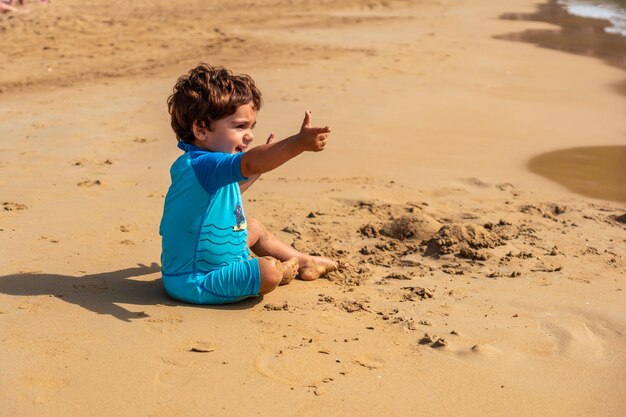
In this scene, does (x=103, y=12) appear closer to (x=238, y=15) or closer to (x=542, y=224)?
(x=238, y=15)

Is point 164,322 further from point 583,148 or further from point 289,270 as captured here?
point 583,148

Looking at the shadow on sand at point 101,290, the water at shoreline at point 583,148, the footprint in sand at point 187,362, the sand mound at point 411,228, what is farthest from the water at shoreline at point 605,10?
the footprint in sand at point 187,362

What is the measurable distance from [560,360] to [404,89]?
6151 mm

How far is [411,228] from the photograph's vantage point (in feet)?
15.3

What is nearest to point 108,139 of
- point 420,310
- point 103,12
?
point 420,310

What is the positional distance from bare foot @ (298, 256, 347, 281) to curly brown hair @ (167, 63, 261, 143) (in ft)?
2.68

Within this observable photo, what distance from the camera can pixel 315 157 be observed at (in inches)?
251

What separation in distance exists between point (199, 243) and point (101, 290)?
0.50 m

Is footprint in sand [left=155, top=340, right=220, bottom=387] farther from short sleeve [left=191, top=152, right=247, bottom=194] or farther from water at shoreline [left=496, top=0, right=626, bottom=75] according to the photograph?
water at shoreline [left=496, top=0, right=626, bottom=75]

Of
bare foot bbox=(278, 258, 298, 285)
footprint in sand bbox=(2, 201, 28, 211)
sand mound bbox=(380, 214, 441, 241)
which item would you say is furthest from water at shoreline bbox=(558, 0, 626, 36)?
bare foot bbox=(278, 258, 298, 285)

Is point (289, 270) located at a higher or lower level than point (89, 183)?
higher

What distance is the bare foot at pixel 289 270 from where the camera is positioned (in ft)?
12.4

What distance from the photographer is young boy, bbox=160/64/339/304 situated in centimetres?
353

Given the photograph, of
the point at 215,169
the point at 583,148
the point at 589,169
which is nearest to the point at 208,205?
the point at 215,169
